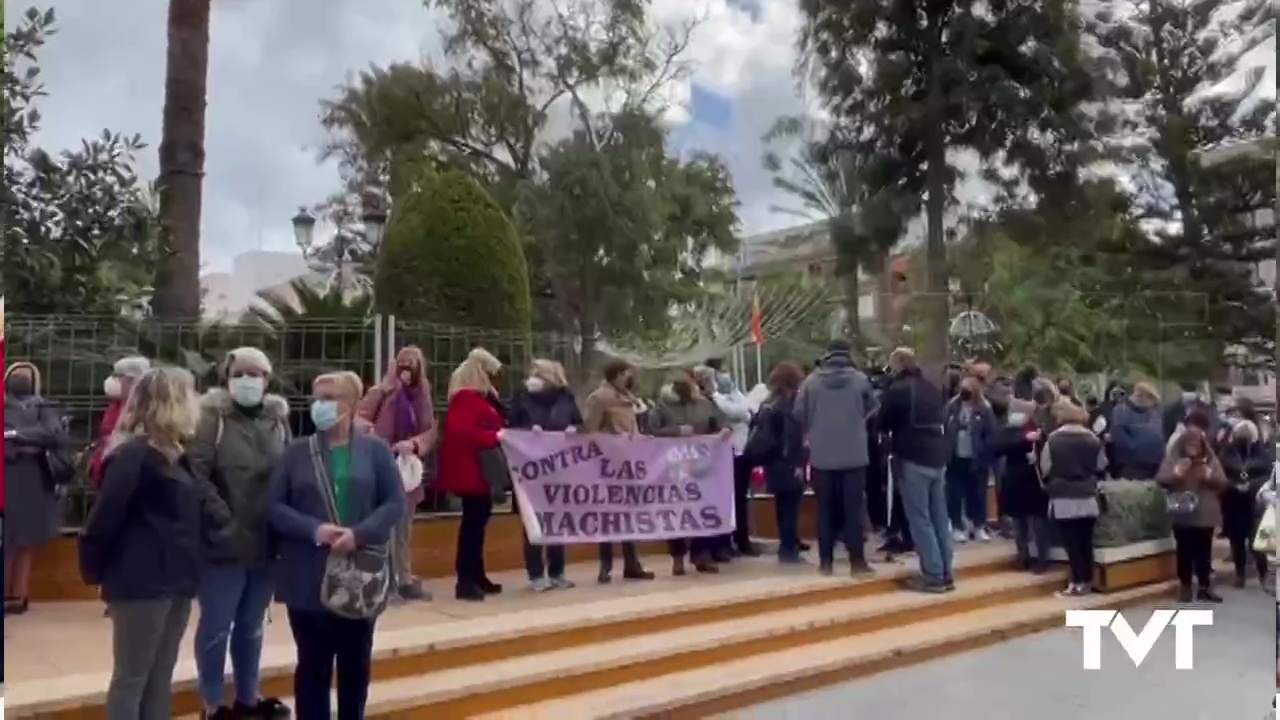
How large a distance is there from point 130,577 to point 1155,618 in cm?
579

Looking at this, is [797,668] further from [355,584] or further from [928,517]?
[355,584]

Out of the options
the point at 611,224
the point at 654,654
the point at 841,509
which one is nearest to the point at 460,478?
the point at 654,654

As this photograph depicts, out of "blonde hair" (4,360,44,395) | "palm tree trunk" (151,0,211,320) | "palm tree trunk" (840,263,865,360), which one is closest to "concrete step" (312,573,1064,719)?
"blonde hair" (4,360,44,395)

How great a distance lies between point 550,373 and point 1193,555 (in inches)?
171

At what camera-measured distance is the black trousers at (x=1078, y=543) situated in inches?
278

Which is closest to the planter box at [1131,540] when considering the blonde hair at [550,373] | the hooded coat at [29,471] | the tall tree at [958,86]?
the blonde hair at [550,373]

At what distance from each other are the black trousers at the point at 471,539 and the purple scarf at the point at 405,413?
0.48 metres

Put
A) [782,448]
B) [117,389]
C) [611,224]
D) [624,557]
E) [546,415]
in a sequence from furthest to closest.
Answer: [611,224]
[782,448]
[624,557]
[546,415]
[117,389]

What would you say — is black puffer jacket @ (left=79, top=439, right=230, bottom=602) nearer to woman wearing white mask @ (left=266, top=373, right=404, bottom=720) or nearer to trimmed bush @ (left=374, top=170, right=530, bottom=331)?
woman wearing white mask @ (left=266, top=373, right=404, bottom=720)

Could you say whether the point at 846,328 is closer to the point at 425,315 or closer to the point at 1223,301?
the point at 1223,301

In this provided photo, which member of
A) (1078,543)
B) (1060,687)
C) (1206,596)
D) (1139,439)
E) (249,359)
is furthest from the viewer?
(1139,439)

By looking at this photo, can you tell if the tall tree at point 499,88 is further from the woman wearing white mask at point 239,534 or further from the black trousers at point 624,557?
the woman wearing white mask at point 239,534

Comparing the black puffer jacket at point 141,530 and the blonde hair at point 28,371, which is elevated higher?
the blonde hair at point 28,371

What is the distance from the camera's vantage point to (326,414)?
12.7 ft
